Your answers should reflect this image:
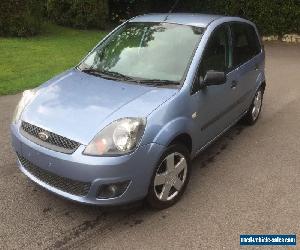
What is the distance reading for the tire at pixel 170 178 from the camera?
158 inches

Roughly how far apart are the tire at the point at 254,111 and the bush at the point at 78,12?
9480mm

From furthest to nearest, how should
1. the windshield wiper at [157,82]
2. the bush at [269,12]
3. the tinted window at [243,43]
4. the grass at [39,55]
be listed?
the bush at [269,12], the grass at [39,55], the tinted window at [243,43], the windshield wiper at [157,82]

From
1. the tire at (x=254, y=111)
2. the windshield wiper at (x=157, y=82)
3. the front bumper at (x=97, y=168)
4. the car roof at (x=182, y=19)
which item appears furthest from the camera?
the tire at (x=254, y=111)

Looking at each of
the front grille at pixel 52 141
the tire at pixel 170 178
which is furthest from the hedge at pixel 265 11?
the front grille at pixel 52 141

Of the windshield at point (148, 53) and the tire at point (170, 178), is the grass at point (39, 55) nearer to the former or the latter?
the windshield at point (148, 53)

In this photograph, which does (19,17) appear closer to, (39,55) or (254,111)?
(39,55)

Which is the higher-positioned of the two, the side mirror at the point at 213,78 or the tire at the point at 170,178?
the side mirror at the point at 213,78

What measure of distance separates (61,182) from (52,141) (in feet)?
1.24

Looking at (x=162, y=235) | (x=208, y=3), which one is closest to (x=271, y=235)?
(x=162, y=235)

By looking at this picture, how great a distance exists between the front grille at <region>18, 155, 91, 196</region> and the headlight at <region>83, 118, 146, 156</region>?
0.33 meters

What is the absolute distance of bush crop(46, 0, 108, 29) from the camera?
582 inches

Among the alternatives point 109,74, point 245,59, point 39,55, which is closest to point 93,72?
point 109,74

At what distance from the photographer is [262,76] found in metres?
6.70

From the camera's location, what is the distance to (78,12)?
14953 millimetres
